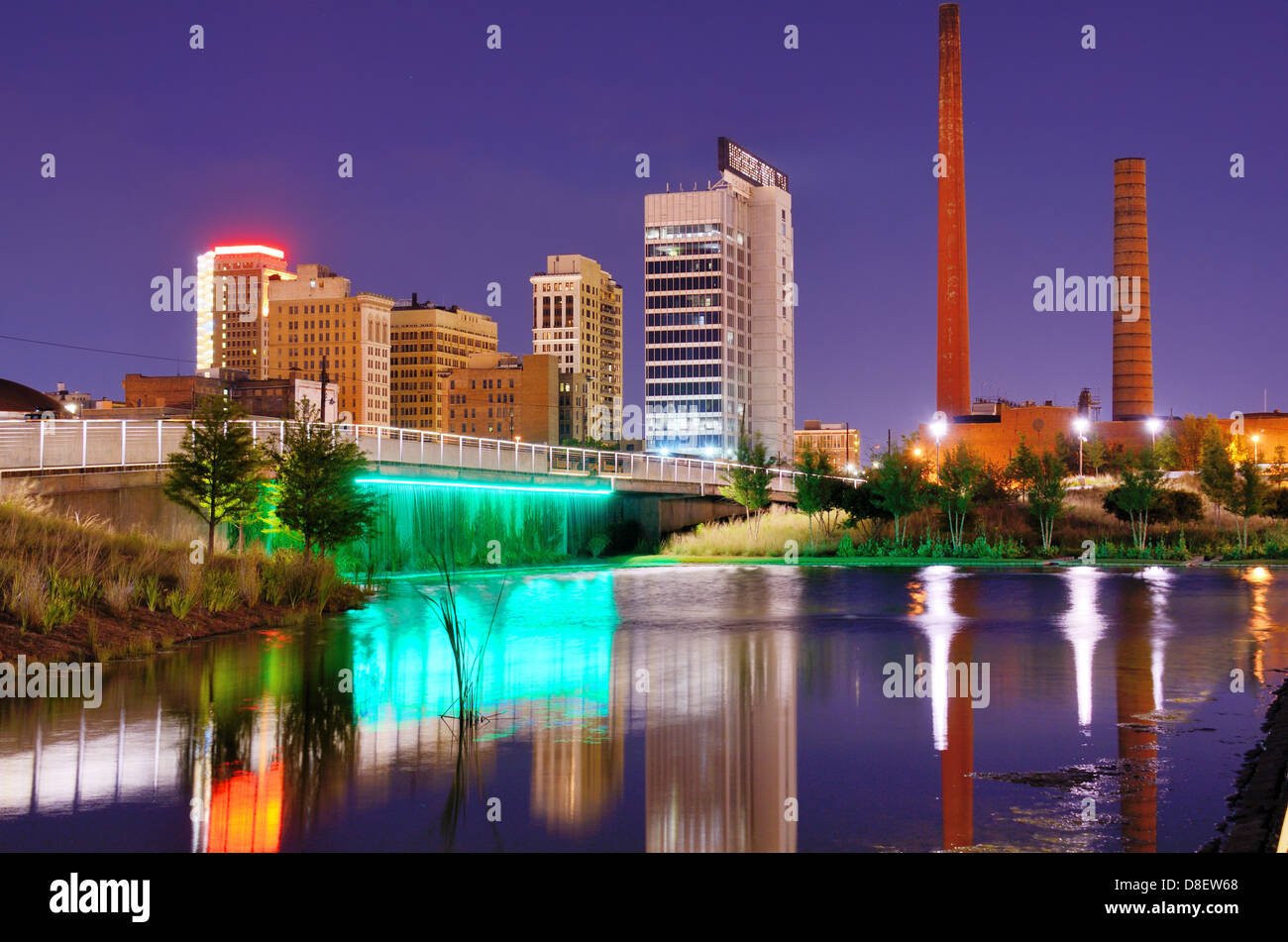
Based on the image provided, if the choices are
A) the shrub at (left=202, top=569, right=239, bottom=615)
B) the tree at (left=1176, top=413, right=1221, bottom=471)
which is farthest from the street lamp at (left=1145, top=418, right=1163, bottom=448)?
the shrub at (left=202, top=569, right=239, bottom=615)

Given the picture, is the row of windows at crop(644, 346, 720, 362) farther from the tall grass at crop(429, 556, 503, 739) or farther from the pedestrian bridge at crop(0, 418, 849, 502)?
the tall grass at crop(429, 556, 503, 739)

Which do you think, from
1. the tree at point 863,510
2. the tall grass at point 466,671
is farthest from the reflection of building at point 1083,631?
the tree at point 863,510

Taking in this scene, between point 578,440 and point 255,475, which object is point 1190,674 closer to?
point 255,475

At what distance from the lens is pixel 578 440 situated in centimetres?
15875

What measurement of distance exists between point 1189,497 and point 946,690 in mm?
40648

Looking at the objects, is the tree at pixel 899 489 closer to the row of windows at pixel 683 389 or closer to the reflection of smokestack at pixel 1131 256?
the reflection of smokestack at pixel 1131 256

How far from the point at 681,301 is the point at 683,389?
1280 centimetres

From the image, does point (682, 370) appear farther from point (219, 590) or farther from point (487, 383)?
point (219, 590)

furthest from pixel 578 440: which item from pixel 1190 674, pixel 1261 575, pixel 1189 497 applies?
pixel 1190 674

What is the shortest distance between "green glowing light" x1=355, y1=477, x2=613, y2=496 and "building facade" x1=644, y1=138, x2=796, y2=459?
11075 centimetres

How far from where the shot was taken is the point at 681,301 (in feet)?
558

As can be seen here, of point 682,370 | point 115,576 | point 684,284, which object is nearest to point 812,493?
point 115,576

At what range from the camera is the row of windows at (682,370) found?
169375mm

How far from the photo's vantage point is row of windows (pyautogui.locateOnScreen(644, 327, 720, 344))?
16938 cm
